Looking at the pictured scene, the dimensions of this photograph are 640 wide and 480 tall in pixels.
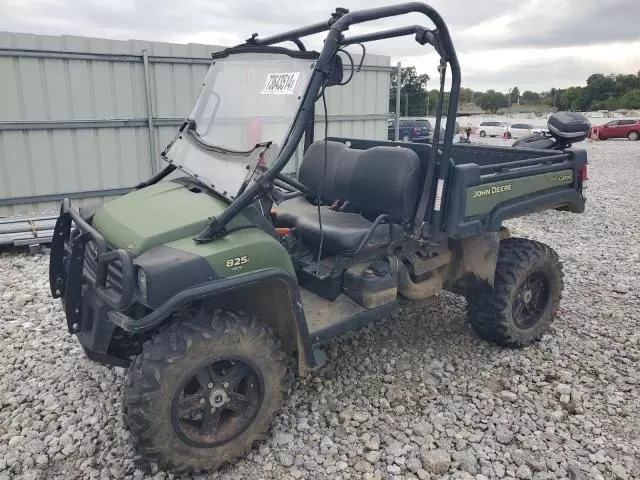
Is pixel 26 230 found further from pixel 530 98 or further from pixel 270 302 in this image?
pixel 530 98

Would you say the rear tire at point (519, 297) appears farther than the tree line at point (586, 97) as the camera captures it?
No

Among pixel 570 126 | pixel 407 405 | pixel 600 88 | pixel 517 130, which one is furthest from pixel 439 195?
pixel 600 88

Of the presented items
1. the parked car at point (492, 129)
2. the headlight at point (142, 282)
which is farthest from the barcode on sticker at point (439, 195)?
the parked car at point (492, 129)

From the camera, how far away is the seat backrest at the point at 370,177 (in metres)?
3.64

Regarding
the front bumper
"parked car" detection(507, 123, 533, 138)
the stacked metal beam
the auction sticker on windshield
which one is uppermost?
the auction sticker on windshield

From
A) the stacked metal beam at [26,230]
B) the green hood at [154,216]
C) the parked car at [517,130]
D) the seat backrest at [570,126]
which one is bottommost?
the stacked metal beam at [26,230]

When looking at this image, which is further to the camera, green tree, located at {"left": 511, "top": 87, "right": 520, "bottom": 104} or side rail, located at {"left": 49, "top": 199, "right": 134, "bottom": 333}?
green tree, located at {"left": 511, "top": 87, "right": 520, "bottom": 104}

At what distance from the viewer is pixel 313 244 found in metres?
3.62

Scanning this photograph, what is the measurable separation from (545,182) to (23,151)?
22.1 ft

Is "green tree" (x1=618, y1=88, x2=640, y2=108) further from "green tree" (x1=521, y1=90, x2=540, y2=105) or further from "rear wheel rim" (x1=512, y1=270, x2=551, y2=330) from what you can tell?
"rear wheel rim" (x1=512, y1=270, x2=551, y2=330)

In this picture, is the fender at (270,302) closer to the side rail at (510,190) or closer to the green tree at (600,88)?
the side rail at (510,190)

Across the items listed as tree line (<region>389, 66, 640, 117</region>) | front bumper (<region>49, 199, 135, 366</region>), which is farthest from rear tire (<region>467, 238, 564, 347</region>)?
tree line (<region>389, 66, 640, 117</region>)

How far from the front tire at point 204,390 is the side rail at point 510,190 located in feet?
5.00

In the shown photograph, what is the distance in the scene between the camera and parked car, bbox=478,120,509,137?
31.7 m
